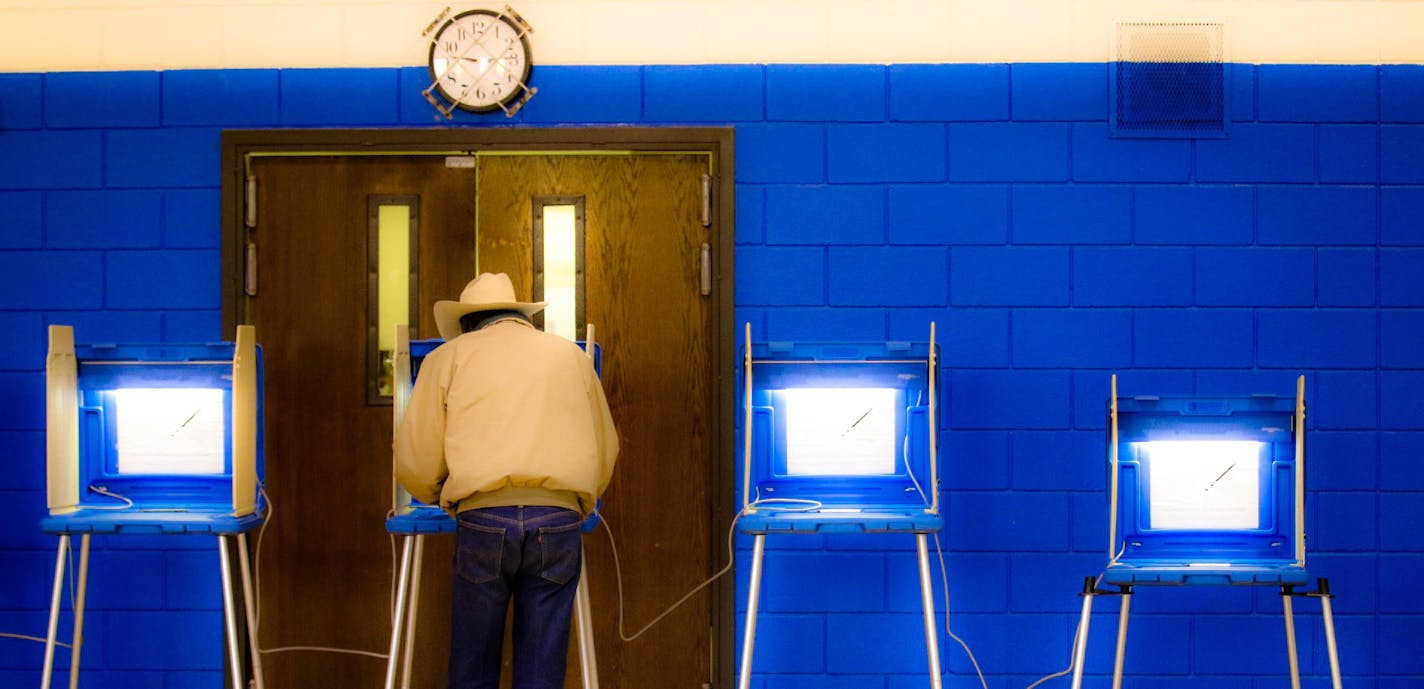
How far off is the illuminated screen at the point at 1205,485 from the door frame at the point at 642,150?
119 cm

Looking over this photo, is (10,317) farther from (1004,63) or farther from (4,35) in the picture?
(1004,63)

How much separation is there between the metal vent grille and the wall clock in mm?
1730

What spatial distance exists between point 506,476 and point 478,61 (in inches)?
57.0

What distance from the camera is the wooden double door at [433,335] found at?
3.41 m

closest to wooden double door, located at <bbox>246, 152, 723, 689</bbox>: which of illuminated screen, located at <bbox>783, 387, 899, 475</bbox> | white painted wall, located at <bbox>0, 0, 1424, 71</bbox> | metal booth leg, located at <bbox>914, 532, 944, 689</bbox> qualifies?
white painted wall, located at <bbox>0, 0, 1424, 71</bbox>

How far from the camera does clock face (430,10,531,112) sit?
3.38 metres

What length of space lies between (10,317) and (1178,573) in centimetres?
329

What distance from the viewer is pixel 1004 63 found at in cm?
338

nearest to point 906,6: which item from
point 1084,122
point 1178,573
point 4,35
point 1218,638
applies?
point 1084,122

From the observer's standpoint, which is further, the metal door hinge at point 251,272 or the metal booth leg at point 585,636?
the metal door hinge at point 251,272

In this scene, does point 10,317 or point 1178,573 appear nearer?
point 1178,573

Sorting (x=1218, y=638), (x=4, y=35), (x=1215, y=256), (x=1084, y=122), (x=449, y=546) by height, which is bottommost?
(x=1218, y=638)

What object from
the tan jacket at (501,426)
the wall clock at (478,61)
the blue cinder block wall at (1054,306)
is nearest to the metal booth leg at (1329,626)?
the blue cinder block wall at (1054,306)

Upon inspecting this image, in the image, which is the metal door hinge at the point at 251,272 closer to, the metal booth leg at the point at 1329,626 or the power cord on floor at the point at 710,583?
the power cord on floor at the point at 710,583
